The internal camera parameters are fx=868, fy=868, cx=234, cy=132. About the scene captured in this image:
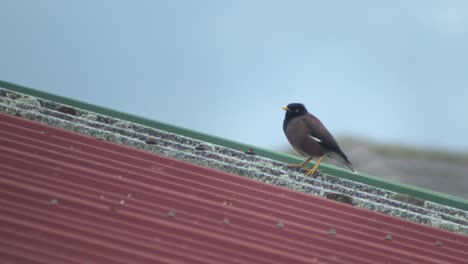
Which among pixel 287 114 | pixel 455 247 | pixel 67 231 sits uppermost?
pixel 287 114

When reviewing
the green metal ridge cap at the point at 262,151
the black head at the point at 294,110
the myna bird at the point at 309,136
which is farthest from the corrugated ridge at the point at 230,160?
the black head at the point at 294,110

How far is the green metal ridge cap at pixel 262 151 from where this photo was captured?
261 inches

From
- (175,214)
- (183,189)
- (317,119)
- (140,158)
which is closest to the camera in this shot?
(175,214)

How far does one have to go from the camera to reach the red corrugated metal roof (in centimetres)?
471

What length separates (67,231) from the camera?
475cm

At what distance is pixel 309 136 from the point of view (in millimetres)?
7508

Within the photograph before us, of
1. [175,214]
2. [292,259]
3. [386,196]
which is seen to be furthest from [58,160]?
[386,196]

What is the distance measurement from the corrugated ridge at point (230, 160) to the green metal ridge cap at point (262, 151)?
87 millimetres

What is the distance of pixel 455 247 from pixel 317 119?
2253 mm

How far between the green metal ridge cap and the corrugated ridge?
0.09 metres

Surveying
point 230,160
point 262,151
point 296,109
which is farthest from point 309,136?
point 230,160

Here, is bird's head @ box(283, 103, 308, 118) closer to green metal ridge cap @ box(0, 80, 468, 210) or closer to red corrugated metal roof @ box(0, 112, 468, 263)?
green metal ridge cap @ box(0, 80, 468, 210)

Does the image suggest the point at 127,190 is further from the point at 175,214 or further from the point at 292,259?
the point at 292,259

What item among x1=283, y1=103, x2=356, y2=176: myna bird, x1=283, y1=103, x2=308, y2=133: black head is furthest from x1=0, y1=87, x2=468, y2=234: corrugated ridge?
x1=283, y1=103, x2=308, y2=133: black head
